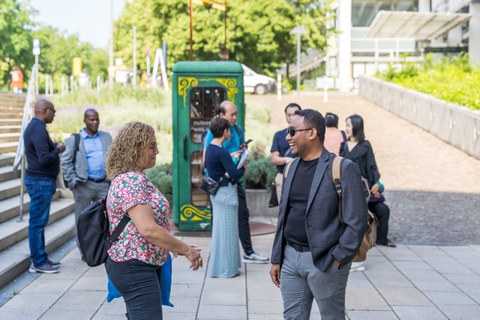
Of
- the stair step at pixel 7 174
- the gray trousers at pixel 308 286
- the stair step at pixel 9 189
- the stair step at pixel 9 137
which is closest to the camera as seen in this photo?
the gray trousers at pixel 308 286

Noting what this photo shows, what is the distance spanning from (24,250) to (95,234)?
4.62 metres

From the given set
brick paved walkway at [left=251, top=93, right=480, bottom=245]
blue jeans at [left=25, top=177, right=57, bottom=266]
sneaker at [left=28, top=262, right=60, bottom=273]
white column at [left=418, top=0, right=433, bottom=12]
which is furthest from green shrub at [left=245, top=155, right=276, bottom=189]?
white column at [left=418, top=0, right=433, bottom=12]

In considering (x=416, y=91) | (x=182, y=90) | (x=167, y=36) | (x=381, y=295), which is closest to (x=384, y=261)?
(x=381, y=295)

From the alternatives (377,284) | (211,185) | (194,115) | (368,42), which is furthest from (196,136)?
(368,42)

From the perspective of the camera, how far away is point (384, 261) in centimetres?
866

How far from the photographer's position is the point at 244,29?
1591 inches

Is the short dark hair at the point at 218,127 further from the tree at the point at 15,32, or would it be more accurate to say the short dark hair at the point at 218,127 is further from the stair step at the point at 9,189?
the tree at the point at 15,32

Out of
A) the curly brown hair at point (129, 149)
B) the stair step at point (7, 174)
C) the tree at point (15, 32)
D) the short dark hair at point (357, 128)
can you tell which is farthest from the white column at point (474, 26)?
the tree at point (15, 32)

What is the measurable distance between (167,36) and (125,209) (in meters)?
38.4

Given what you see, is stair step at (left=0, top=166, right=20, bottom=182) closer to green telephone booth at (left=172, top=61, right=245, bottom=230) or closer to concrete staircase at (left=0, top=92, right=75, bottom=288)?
concrete staircase at (left=0, top=92, right=75, bottom=288)

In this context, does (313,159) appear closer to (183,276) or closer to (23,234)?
(183,276)

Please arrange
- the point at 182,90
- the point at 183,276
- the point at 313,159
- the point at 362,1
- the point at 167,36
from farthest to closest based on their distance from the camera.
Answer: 1. the point at 362,1
2. the point at 167,36
3. the point at 182,90
4. the point at 183,276
5. the point at 313,159

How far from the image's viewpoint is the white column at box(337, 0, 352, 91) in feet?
175

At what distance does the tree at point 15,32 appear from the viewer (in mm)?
55562
